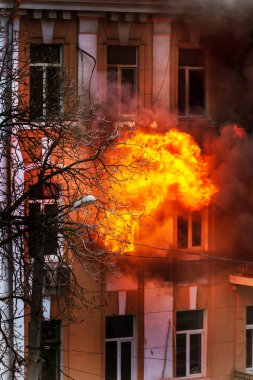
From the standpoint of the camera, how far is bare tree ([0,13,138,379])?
52.0ft

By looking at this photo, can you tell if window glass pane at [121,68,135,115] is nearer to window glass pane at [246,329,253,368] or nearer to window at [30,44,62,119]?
window at [30,44,62,119]

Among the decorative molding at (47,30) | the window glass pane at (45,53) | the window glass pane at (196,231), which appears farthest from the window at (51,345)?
the decorative molding at (47,30)

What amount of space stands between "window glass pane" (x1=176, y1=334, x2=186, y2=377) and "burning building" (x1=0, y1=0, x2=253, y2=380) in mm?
25

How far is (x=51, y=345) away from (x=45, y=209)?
311 centimetres

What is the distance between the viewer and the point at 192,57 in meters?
19.6

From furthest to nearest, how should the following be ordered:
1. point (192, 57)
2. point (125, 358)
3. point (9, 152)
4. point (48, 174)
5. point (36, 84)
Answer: point (192, 57) → point (125, 358) → point (36, 84) → point (9, 152) → point (48, 174)

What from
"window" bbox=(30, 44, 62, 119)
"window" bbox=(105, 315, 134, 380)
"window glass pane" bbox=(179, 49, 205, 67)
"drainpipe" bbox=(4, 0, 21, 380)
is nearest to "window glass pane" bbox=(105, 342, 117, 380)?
"window" bbox=(105, 315, 134, 380)

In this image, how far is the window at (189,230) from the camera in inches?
778

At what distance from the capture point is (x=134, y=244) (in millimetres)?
19031

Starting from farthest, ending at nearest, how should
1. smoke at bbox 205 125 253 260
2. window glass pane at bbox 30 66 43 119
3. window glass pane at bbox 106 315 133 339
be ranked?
window glass pane at bbox 106 315 133 339 → smoke at bbox 205 125 253 260 → window glass pane at bbox 30 66 43 119

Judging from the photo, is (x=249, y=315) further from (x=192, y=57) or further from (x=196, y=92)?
(x=192, y=57)

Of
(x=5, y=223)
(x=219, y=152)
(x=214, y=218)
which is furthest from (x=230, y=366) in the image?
(x=5, y=223)

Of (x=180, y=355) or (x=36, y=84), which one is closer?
(x=36, y=84)

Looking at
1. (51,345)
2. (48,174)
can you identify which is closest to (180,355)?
(51,345)
